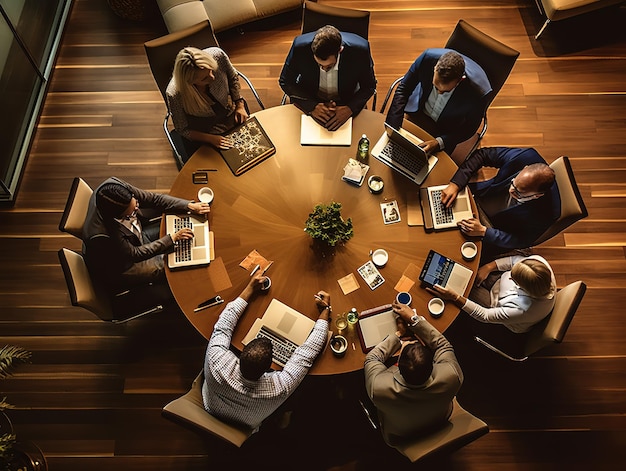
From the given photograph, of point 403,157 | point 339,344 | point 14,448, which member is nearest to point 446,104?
point 403,157

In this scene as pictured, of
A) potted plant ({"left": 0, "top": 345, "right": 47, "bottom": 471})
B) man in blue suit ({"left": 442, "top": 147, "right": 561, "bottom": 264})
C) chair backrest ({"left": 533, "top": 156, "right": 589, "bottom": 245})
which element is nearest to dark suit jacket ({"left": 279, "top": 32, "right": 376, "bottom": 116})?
man in blue suit ({"left": 442, "top": 147, "right": 561, "bottom": 264})

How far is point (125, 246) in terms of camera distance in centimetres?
333

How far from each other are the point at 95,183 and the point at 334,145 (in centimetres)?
234

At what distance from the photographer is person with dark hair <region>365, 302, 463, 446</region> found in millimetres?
2801

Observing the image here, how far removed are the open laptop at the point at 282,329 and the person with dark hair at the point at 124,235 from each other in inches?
29.8

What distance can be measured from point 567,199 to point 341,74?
1.85 meters

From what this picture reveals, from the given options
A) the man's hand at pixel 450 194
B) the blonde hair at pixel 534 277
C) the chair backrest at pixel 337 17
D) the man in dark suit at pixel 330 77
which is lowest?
the blonde hair at pixel 534 277

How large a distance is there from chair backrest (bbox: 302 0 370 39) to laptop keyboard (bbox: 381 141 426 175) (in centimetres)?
106

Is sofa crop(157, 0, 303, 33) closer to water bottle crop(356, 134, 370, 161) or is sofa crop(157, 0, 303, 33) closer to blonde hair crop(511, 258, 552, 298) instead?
water bottle crop(356, 134, 370, 161)

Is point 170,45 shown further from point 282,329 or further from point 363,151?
point 282,329

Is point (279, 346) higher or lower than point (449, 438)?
higher

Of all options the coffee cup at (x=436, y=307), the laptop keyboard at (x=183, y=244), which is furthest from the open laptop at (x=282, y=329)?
the coffee cup at (x=436, y=307)

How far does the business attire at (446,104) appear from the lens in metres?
3.71

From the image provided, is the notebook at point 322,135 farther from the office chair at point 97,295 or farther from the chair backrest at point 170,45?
the office chair at point 97,295
